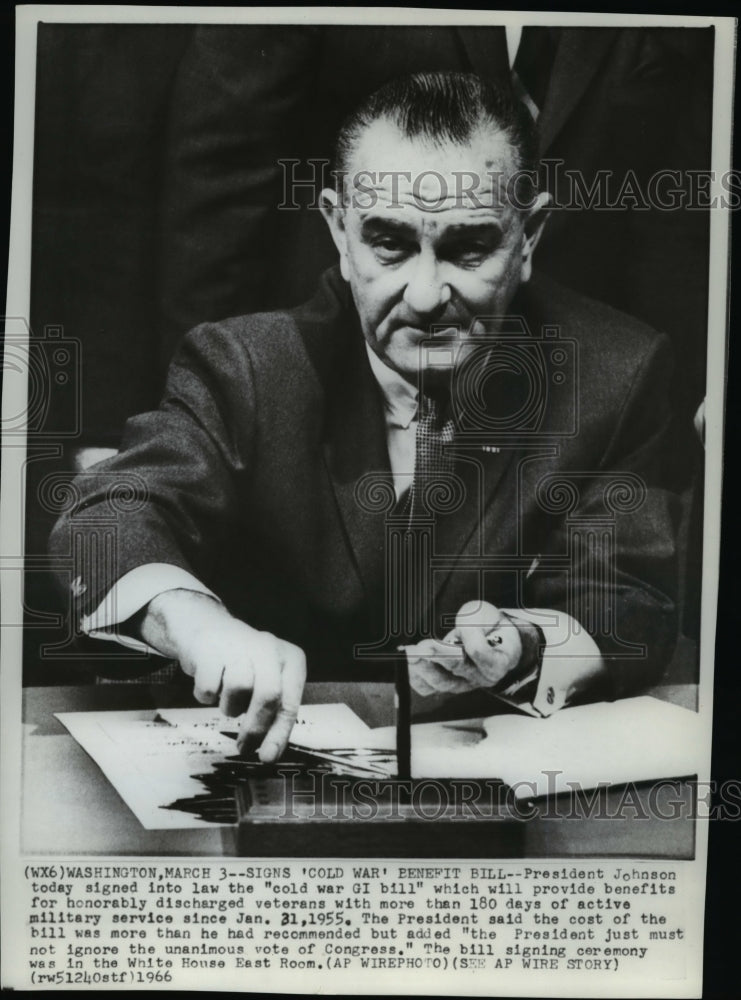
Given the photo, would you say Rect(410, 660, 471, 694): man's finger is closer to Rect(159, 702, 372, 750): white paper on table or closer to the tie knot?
Rect(159, 702, 372, 750): white paper on table

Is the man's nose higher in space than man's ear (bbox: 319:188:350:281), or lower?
lower

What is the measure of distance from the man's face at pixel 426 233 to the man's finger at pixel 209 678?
49 centimetres

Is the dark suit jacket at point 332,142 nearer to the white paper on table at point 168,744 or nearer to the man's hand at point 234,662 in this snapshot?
the man's hand at point 234,662

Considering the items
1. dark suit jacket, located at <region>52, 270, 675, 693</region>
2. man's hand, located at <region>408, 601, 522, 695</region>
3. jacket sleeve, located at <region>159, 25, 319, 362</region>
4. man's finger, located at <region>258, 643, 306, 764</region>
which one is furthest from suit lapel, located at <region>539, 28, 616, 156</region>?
man's finger, located at <region>258, 643, 306, 764</region>

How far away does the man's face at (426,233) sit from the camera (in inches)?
45.3

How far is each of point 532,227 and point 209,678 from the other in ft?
2.54

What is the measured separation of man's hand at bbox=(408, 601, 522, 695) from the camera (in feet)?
3.78

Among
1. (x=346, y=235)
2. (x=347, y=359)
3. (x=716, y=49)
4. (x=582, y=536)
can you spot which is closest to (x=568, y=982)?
(x=582, y=536)

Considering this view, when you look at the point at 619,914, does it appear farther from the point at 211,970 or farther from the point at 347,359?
the point at 347,359

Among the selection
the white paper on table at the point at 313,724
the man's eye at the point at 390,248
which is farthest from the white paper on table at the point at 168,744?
the man's eye at the point at 390,248

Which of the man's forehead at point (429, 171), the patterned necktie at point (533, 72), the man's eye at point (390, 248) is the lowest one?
the man's eye at point (390, 248)

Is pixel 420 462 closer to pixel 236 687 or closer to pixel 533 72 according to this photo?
pixel 236 687

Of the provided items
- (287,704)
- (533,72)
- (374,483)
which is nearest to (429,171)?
(533,72)

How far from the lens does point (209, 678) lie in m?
1.13
